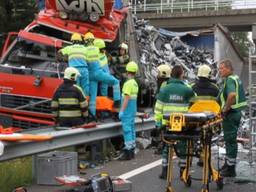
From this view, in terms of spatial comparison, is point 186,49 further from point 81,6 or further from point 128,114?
point 128,114

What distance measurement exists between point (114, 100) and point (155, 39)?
33.9 ft

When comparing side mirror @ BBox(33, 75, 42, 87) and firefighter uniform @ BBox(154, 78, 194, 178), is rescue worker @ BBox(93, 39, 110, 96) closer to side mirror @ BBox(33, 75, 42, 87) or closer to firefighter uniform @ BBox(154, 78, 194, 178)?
side mirror @ BBox(33, 75, 42, 87)

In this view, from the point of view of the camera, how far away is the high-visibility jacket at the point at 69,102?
9453 millimetres

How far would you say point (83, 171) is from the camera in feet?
30.0

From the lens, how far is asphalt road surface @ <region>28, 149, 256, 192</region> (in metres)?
7.95

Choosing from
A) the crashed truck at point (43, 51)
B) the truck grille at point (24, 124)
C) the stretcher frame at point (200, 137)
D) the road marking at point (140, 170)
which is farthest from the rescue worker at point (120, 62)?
A: the stretcher frame at point (200, 137)

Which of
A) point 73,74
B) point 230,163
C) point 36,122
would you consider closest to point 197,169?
point 230,163

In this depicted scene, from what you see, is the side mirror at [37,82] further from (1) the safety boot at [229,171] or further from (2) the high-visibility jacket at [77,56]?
(1) the safety boot at [229,171]

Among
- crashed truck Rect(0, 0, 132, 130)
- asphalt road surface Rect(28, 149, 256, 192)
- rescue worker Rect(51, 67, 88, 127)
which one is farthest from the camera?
crashed truck Rect(0, 0, 132, 130)

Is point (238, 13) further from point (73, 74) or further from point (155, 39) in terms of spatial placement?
point (73, 74)

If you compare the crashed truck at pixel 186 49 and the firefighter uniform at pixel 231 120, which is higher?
the crashed truck at pixel 186 49

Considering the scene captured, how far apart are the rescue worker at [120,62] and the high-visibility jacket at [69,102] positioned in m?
3.35

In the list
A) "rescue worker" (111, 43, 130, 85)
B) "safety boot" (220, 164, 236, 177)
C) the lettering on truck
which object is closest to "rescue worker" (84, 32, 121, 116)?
the lettering on truck

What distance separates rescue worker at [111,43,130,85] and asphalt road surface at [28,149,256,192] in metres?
2.59
